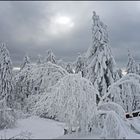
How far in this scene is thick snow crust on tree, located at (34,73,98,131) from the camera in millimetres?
11086

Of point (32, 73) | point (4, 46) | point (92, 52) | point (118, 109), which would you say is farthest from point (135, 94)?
point (4, 46)

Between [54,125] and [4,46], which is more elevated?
[4,46]

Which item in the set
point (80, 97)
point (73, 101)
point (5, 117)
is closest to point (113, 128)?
point (80, 97)

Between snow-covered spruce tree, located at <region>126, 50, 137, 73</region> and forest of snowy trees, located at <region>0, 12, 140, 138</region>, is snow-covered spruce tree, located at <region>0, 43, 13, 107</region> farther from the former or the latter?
forest of snowy trees, located at <region>0, 12, 140, 138</region>

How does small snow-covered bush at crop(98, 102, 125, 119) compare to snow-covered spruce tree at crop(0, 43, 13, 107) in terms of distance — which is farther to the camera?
snow-covered spruce tree at crop(0, 43, 13, 107)

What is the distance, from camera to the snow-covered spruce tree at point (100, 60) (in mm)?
21203

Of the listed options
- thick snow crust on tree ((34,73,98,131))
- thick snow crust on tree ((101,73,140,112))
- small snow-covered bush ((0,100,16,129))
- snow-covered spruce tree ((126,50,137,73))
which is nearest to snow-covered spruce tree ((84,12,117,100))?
thick snow crust on tree ((101,73,140,112))

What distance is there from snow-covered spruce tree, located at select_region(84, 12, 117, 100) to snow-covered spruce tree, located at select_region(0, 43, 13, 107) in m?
15.7

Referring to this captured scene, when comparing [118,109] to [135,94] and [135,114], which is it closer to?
[135,94]

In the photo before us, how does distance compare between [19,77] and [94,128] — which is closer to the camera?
[94,128]

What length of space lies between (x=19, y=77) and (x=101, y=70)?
28.9ft

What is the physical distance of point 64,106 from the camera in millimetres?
11320

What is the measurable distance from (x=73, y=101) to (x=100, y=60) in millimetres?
10639

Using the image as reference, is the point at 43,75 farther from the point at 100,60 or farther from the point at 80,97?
the point at 100,60
